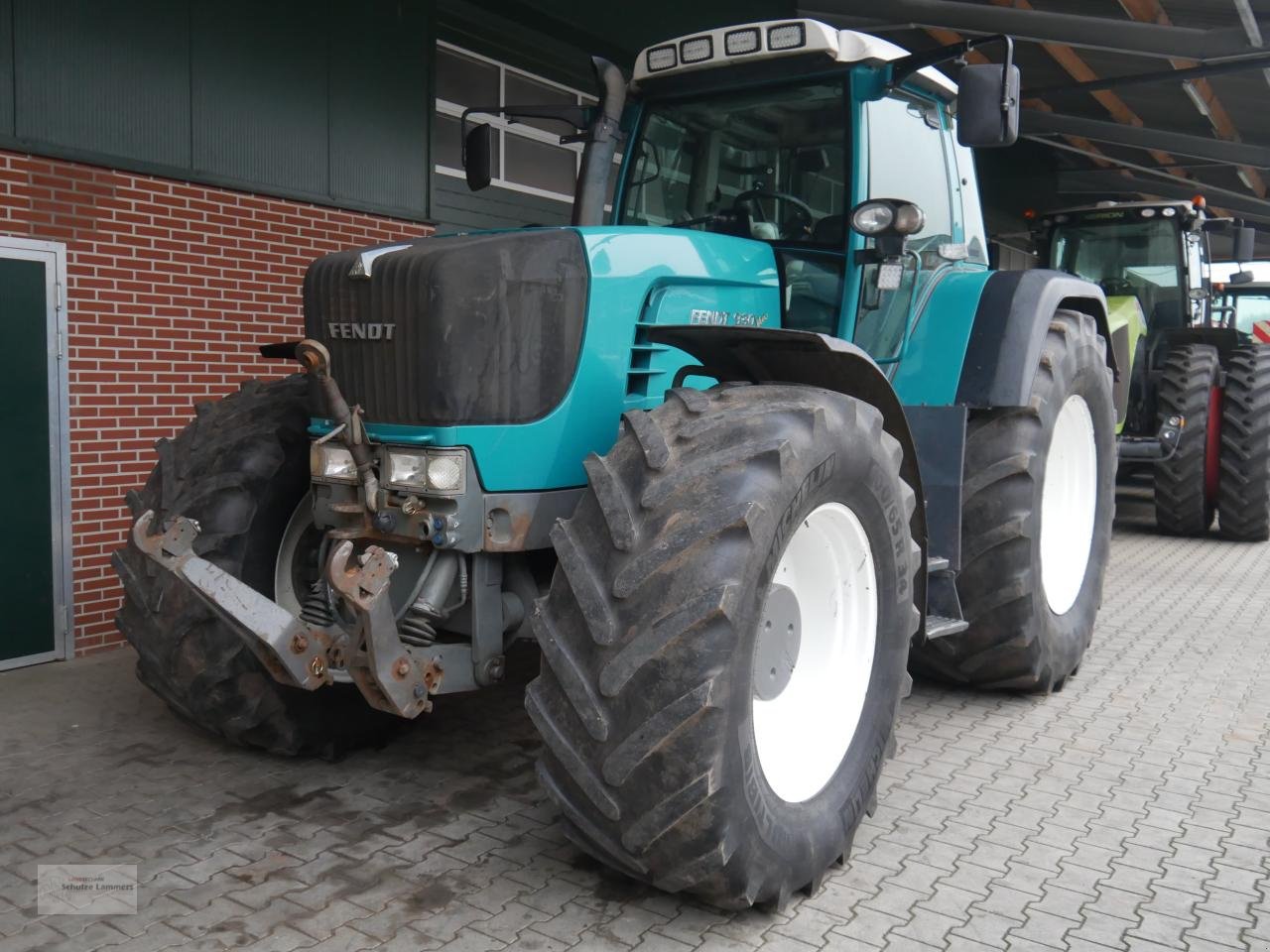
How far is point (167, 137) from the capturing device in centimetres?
559

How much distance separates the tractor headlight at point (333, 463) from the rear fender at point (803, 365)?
3.08 ft

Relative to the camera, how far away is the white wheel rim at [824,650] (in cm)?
314

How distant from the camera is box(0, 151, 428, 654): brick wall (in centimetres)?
525

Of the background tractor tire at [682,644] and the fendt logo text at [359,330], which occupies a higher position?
the fendt logo text at [359,330]

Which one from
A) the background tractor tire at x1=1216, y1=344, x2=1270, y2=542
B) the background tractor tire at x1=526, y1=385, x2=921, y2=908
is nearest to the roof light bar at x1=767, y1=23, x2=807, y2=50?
the background tractor tire at x1=526, y1=385, x2=921, y2=908

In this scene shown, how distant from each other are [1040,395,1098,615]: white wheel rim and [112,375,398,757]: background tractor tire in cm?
308

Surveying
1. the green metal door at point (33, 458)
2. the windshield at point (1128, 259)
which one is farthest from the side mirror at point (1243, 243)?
the green metal door at point (33, 458)

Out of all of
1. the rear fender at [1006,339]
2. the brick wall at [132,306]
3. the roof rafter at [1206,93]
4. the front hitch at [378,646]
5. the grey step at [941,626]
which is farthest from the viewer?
the roof rafter at [1206,93]

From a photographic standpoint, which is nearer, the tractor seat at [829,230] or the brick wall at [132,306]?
the tractor seat at [829,230]

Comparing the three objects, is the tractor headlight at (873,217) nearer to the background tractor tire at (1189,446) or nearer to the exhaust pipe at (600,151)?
the exhaust pipe at (600,151)

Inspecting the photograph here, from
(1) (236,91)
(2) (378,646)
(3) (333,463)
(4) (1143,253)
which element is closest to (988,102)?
(3) (333,463)

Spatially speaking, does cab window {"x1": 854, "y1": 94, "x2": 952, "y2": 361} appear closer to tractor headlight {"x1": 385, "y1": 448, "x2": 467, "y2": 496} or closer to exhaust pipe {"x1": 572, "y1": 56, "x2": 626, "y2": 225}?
exhaust pipe {"x1": 572, "y1": 56, "x2": 626, "y2": 225}

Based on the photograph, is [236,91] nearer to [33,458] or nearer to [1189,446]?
[33,458]

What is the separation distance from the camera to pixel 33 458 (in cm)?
514
